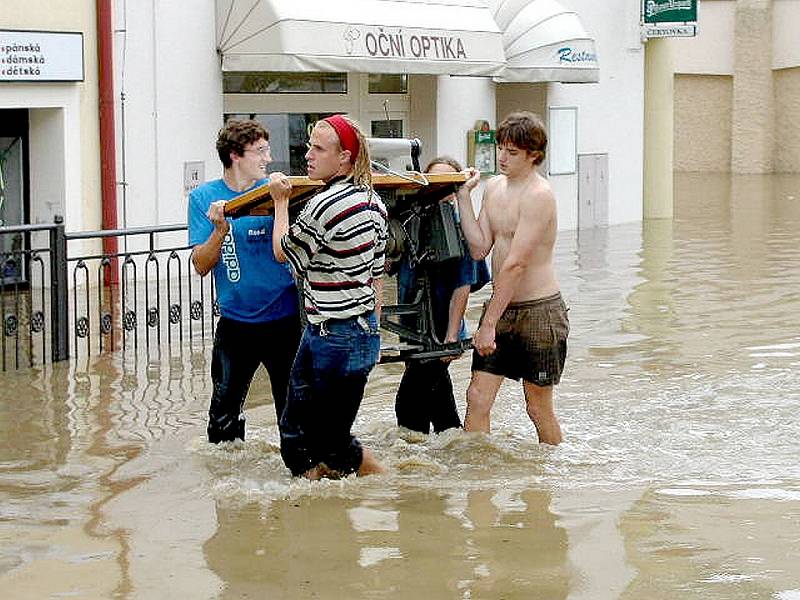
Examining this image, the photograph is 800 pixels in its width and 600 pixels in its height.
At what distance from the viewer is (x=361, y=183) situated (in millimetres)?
6711

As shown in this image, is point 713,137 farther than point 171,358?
Yes

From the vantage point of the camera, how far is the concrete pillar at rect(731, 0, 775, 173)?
39.8 metres

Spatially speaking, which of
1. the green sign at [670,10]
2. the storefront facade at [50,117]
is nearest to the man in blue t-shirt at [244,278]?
the storefront facade at [50,117]

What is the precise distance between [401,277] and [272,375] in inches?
30.9

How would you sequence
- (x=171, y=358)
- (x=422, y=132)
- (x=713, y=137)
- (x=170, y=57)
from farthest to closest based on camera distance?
1. (x=713, y=137)
2. (x=422, y=132)
3. (x=170, y=57)
4. (x=171, y=358)

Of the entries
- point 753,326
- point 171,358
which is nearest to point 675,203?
point 753,326

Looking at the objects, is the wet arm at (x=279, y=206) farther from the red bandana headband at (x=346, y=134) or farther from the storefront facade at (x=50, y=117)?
the storefront facade at (x=50, y=117)

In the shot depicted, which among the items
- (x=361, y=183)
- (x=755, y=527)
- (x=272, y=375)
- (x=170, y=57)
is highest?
(x=170, y=57)

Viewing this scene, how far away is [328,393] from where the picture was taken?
6863 millimetres

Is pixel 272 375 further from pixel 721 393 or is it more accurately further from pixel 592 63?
pixel 592 63

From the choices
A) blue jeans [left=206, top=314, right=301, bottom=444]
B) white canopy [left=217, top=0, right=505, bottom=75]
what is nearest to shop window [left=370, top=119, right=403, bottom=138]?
white canopy [left=217, top=0, right=505, bottom=75]

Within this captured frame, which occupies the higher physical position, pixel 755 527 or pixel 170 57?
pixel 170 57

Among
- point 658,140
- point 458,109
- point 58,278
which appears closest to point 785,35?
point 658,140

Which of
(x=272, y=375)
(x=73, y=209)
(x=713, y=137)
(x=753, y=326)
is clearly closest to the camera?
(x=272, y=375)
